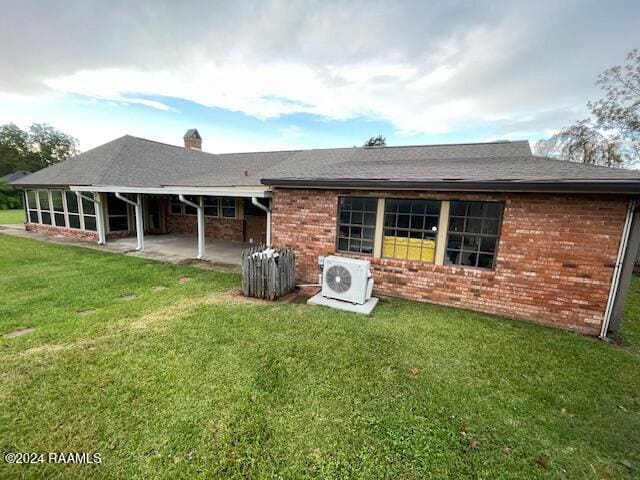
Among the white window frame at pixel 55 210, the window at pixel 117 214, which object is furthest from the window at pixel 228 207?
the white window frame at pixel 55 210

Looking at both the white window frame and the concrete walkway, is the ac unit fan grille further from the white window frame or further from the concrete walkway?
the white window frame

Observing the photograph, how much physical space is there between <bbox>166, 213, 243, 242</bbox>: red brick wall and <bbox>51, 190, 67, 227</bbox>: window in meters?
4.32

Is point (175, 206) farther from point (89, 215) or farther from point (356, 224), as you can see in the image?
point (356, 224)

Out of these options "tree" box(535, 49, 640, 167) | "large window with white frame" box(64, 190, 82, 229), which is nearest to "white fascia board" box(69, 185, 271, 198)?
"large window with white frame" box(64, 190, 82, 229)

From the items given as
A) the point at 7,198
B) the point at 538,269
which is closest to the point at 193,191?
the point at 538,269

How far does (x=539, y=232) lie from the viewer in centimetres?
475

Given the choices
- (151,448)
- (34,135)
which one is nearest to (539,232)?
(151,448)

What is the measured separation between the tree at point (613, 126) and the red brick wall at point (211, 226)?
769 inches

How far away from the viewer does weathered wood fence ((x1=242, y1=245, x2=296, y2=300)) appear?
5.59 meters

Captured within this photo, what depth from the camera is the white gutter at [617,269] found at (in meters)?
4.22

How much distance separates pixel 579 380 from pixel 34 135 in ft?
228

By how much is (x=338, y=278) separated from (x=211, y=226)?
9.40 meters

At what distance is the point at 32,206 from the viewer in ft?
44.5

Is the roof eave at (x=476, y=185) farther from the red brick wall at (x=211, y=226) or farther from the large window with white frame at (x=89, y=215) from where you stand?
the large window with white frame at (x=89, y=215)
